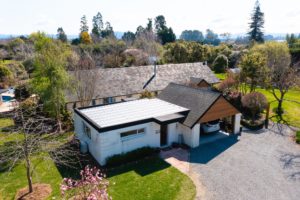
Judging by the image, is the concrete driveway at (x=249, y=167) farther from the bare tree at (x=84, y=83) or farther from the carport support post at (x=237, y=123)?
the bare tree at (x=84, y=83)

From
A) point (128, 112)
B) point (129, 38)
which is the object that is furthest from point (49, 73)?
point (129, 38)

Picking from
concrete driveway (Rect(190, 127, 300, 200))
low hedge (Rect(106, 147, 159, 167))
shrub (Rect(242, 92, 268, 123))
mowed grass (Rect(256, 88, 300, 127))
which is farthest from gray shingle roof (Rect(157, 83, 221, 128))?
mowed grass (Rect(256, 88, 300, 127))

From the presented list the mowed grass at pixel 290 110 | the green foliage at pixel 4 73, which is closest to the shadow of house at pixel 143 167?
the mowed grass at pixel 290 110

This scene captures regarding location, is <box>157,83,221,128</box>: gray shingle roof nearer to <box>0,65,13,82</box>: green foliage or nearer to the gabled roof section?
the gabled roof section

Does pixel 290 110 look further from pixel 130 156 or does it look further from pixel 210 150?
pixel 130 156

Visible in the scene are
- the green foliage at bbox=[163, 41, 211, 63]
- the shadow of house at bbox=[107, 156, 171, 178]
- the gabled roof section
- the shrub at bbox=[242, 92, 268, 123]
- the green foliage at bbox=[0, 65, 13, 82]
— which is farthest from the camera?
the green foliage at bbox=[163, 41, 211, 63]

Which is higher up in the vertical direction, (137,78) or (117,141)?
(137,78)

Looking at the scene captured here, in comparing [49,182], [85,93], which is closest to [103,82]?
[85,93]
